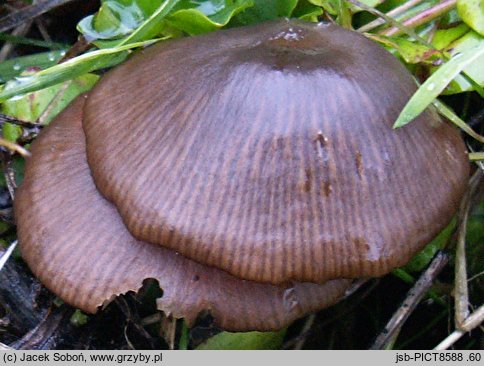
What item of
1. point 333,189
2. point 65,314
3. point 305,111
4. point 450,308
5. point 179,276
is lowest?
point 450,308

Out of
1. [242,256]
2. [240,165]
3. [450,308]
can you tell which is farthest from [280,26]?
[450,308]

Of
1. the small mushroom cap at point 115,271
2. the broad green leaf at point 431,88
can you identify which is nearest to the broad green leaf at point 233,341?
the small mushroom cap at point 115,271

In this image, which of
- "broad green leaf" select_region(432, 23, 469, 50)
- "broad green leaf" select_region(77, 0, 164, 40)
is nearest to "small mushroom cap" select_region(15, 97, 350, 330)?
"broad green leaf" select_region(77, 0, 164, 40)

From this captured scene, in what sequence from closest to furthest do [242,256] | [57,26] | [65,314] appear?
[242,256]
[65,314]
[57,26]

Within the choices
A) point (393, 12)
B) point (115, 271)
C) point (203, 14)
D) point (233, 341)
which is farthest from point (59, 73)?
point (393, 12)

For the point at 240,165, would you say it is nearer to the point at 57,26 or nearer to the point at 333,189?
the point at 333,189

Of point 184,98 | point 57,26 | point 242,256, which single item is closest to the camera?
point 242,256

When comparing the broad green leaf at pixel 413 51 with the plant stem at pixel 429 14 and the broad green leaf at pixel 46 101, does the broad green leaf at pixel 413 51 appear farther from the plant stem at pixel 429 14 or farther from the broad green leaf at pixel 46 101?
the broad green leaf at pixel 46 101
